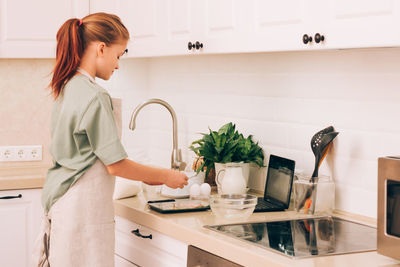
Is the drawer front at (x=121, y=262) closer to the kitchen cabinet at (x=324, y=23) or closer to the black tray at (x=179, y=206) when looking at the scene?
the black tray at (x=179, y=206)

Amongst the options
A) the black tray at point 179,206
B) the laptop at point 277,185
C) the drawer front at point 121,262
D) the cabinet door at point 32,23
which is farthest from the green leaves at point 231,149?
the cabinet door at point 32,23

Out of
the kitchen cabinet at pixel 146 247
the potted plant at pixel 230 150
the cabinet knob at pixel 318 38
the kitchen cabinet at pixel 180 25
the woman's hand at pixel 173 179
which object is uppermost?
the kitchen cabinet at pixel 180 25

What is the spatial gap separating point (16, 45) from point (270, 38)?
1.66m

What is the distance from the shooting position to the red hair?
2188 mm

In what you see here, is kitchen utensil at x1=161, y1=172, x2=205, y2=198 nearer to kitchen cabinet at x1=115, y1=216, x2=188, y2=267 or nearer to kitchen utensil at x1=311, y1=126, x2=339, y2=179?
kitchen cabinet at x1=115, y1=216, x2=188, y2=267

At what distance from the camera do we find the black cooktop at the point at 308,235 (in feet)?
5.98

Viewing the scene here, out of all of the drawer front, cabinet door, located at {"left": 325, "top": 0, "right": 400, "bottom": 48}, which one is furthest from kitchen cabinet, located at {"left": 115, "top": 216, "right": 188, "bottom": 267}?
cabinet door, located at {"left": 325, "top": 0, "right": 400, "bottom": 48}

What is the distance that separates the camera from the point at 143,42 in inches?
114

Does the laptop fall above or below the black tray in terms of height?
above

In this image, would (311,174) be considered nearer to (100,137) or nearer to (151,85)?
(100,137)

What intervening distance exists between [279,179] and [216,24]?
64 centimetres

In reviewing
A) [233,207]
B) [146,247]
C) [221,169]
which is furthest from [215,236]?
[221,169]

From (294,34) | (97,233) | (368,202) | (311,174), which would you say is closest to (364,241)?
(368,202)

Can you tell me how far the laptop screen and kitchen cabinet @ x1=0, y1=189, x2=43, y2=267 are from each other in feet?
4.30
